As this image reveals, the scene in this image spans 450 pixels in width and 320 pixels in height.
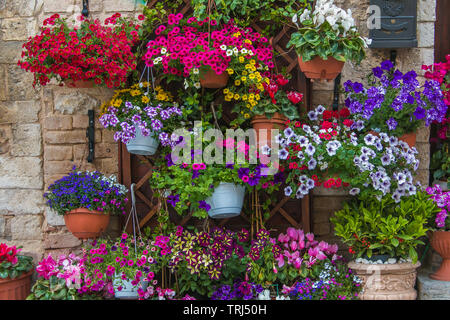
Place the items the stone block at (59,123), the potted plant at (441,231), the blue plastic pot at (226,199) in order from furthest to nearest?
1. the stone block at (59,123)
2. the potted plant at (441,231)
3. the blue plastic pot at (226,199)

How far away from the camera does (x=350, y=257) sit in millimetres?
3938

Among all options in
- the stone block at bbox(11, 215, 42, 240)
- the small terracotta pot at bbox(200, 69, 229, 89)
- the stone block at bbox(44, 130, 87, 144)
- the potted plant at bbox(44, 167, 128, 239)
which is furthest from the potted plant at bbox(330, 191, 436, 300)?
the stone block at bbox(11, 215, 42, 240)

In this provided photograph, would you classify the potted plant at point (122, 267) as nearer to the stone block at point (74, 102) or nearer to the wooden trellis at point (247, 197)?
the wooden trellis at point (247, 197)

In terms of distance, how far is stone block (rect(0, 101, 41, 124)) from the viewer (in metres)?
4.11

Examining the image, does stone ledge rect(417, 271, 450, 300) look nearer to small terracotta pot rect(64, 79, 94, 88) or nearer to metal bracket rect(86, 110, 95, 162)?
metal bracket rect(86, 110, 95, 162)

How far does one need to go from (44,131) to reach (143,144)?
2.89 feet

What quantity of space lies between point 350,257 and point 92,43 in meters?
2.34

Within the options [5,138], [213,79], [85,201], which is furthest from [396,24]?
[5,138]

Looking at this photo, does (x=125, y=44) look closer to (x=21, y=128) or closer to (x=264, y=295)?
(x=21, y=128)

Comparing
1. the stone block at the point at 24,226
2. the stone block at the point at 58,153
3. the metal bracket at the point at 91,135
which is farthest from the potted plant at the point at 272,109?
the stone block at the point at 24,226

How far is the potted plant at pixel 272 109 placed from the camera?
368 cm

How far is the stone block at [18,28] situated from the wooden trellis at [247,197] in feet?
3.00

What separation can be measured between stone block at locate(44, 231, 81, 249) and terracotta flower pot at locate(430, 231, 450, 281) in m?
2.54

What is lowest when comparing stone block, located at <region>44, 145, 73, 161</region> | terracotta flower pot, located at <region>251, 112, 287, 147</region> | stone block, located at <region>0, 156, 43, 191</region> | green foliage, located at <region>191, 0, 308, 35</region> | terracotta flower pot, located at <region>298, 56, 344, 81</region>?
stone block, located at <region>0, 156, 43, 191</region>
